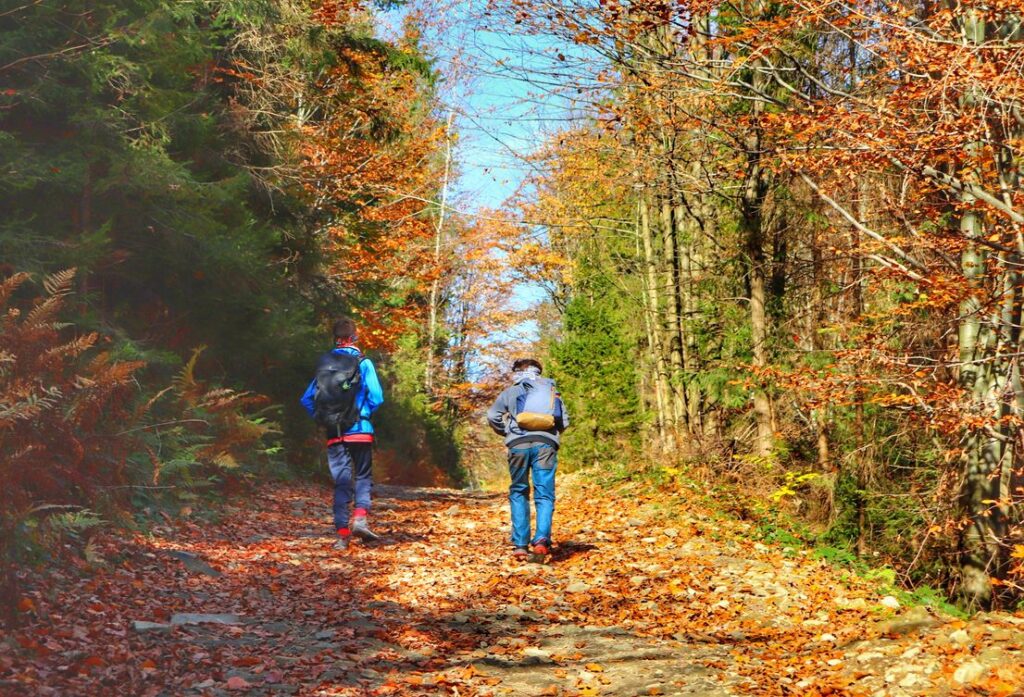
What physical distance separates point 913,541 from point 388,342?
17.5 metres

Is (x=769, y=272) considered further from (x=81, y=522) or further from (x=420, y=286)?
(x=420, y=286)

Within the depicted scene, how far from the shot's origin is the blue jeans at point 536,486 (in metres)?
10.8

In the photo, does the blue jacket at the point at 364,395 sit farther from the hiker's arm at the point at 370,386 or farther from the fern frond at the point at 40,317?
the fern frond at the point at 40,317

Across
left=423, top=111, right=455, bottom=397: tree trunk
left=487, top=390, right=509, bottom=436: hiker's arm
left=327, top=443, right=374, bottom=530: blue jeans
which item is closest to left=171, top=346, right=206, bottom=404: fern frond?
left=327, top=443, right=374, bottom=530: blue jeans

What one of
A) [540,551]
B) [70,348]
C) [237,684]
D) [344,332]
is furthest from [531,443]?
[237,684]

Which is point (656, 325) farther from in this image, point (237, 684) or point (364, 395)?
point (237, 684)

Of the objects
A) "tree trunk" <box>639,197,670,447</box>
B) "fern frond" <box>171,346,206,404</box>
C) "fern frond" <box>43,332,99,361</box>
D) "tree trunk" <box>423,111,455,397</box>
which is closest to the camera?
"fern frond" <box>43,332,99,361</box>

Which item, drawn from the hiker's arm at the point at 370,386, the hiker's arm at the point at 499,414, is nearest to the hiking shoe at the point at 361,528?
the hiker's arm at the point at 370,386

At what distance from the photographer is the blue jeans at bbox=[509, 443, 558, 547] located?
10781 mm

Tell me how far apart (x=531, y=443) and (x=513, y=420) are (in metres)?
0.32

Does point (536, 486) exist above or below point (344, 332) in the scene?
below

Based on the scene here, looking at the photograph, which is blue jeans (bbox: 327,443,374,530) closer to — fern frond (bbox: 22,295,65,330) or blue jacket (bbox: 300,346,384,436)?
blue jacket (bbox: 300,346,384,436)

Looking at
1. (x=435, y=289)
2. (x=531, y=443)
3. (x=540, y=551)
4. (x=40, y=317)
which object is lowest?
(x=540, y=551)

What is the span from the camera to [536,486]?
427 inches
